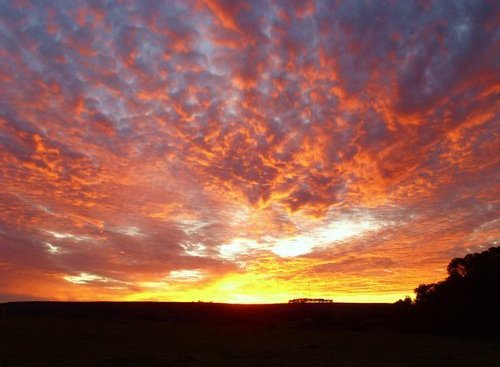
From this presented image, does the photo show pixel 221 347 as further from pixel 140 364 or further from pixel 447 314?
pixel 447 314

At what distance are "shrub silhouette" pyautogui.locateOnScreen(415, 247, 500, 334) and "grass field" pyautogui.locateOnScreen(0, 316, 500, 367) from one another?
447 cm

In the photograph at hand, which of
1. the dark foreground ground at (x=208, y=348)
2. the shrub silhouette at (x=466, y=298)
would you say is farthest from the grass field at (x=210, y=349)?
the shrub silhouette at (x=466, y=298)

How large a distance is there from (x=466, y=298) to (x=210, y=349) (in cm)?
3115

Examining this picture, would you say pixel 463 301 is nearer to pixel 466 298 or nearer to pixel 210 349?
pixel 466 298

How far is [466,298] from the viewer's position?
155 feet

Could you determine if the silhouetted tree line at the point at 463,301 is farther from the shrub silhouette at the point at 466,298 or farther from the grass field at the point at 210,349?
the grass field at the point at 210,349

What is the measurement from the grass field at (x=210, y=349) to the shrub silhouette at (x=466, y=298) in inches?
176

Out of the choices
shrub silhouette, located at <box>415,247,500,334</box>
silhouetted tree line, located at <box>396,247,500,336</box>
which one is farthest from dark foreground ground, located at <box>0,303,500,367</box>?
shrub silhouette, located at <box>415,247,500,334</box>

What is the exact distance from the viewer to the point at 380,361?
25.3 m

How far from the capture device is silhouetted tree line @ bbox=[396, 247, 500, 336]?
44875 millimetres

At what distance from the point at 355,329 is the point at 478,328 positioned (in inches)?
513

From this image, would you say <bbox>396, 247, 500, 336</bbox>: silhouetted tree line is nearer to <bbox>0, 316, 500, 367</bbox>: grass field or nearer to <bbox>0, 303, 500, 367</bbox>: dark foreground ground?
<bbox>0, 316, 500, 367</bbox>: grass field

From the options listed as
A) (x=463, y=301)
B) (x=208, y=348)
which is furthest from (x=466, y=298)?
(x=208, y=348)

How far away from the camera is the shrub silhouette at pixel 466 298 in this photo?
147 feet
